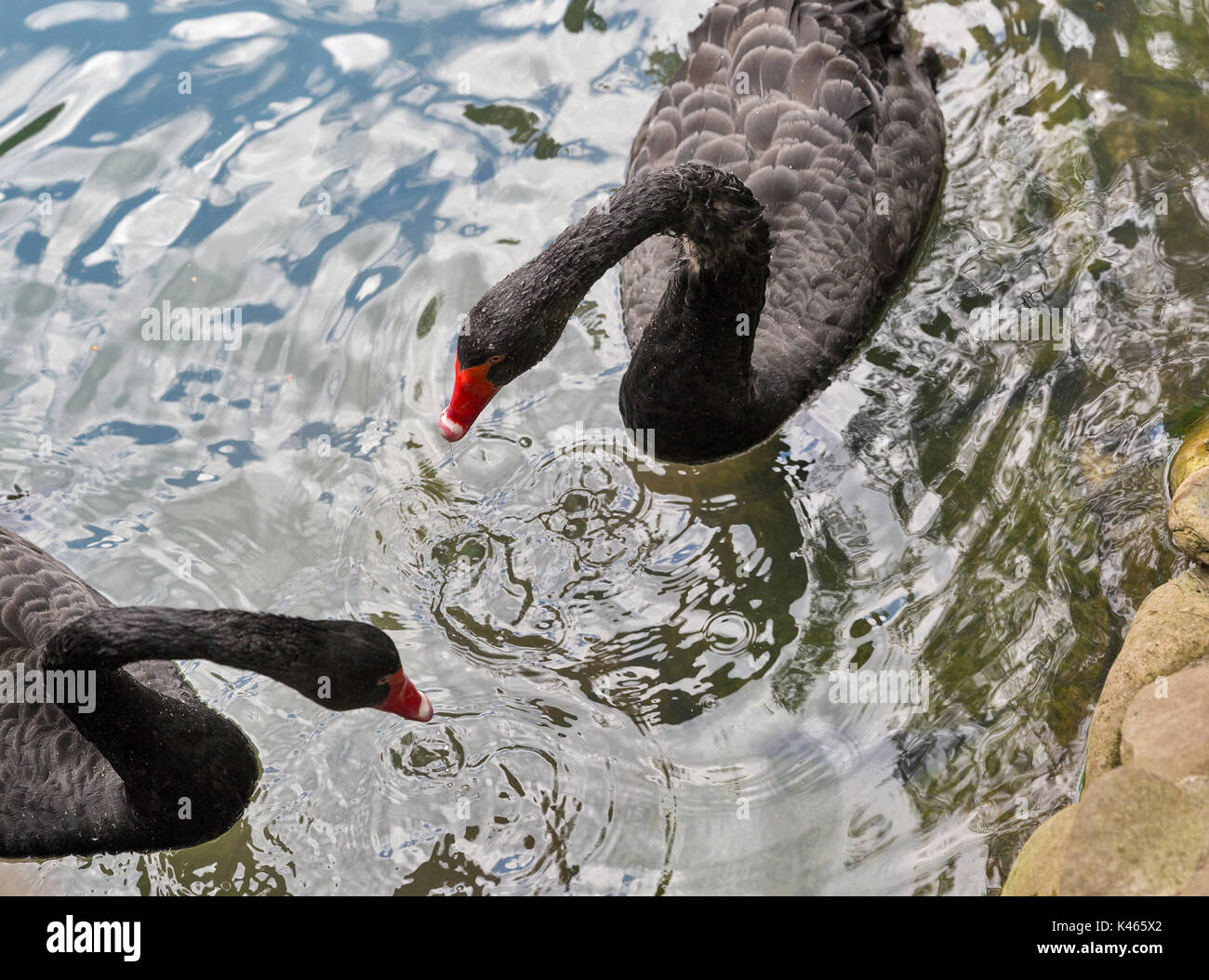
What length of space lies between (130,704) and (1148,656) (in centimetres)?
374

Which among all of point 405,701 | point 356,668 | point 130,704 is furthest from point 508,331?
point 130,704

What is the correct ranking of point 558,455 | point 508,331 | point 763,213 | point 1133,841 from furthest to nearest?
point 558,455, point 763,213, point 508,331, point 1133,841

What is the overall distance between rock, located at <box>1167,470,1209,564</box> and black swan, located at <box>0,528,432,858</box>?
299 centimetres

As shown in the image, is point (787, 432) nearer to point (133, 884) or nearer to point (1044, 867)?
point (1044, 867)

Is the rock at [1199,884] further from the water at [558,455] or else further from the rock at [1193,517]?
the rock at [1193,517]

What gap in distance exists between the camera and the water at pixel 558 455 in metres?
4.74

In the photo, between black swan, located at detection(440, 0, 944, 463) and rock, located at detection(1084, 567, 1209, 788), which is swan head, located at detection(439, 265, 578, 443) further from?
rock, located at detection(1084, 567, 1209, 788)

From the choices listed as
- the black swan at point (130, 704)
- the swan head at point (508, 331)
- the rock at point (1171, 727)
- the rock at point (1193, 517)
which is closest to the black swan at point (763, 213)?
the swan head at point (508, 331)

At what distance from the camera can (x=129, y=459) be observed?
5957 mm

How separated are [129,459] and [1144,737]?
4.79 meters

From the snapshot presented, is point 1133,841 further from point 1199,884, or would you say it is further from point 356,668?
point 356,668

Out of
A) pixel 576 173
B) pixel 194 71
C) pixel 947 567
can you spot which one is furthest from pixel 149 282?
pixel 947 567

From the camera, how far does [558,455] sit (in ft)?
19.1

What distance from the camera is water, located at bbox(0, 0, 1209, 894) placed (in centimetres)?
474
